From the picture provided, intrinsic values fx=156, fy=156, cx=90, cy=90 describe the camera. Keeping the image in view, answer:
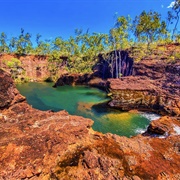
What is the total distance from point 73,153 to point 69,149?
314 mm

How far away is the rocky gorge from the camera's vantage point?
20.0 ft

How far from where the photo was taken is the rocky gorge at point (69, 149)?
6105mm

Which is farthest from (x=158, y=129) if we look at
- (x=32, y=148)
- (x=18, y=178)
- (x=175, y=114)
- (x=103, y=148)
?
(x=18, y=178)

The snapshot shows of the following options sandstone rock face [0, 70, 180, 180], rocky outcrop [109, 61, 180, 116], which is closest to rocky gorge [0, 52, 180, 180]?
sandstone rock face [0, 70, 180, 180]

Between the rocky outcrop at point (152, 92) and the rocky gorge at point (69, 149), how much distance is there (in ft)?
25.3

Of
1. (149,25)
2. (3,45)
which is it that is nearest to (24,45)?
(3,45)

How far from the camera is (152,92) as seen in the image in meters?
21.8

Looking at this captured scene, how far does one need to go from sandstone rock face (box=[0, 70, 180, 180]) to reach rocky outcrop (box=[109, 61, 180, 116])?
38.3 feet

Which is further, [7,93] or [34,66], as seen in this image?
[34,66]

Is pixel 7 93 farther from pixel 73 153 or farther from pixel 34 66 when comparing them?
pixel 34 66

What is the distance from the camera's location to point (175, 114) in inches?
724

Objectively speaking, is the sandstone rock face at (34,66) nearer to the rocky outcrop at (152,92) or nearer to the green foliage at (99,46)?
the green foliage at (99,46)

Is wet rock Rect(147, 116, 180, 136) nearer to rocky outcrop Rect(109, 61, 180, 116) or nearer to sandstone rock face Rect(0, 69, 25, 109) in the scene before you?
rocky outcrop Rect(109, 61, 180, 116)

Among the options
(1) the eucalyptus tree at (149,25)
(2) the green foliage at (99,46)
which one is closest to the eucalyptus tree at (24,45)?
(2) the green foliage at (99,46)
